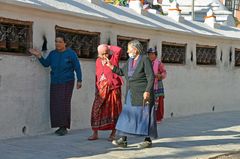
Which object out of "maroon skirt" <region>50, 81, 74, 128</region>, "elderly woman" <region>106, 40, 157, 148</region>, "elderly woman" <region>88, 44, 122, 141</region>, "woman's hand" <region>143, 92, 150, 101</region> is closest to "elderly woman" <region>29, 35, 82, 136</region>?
"maroon skirt" <region>50, 81, 74, 128</region>

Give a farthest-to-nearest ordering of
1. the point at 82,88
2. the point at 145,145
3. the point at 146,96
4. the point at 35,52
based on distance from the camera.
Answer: the point at 82,88, the point at 35,52, the point at 145,145, the point at 146,96

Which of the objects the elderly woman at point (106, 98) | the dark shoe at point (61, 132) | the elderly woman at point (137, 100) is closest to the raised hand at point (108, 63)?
the elderly woman at point (106, 98)

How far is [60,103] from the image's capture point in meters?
8.77

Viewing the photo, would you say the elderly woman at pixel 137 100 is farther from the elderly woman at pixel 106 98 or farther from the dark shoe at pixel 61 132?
the dark shoe at pixel 61 132

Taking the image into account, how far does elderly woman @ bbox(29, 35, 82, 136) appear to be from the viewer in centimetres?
870

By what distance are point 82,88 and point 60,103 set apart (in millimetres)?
1104

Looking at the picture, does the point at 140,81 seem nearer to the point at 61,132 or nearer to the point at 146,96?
the point at 146,96

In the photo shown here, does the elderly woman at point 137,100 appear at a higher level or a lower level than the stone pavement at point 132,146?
higher

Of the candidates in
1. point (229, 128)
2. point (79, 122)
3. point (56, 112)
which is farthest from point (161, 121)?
point (56, 112)

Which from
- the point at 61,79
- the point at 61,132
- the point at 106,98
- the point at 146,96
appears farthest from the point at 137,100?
the point at 61,132

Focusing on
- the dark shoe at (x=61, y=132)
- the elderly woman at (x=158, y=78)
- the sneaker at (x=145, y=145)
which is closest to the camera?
the sneaker at (x=145, y=145)

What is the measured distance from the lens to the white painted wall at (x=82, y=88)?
8234 millimetres

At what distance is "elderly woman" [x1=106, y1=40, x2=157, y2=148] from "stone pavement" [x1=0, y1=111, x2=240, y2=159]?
288mm

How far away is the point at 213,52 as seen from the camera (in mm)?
14414
